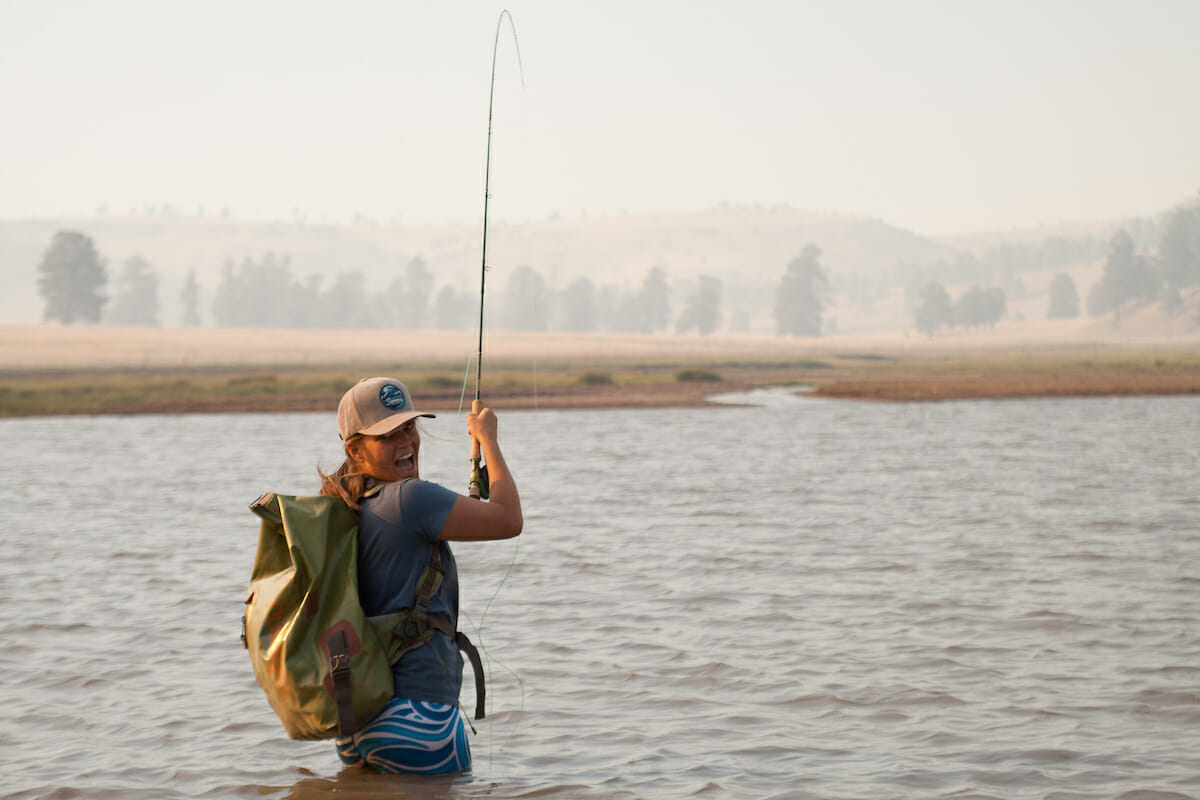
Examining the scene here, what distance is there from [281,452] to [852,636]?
998 inches

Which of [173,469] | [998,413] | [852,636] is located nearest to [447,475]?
[173,469]

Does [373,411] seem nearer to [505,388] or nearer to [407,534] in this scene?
[407,534]

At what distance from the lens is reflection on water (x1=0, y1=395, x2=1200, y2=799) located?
7660mm

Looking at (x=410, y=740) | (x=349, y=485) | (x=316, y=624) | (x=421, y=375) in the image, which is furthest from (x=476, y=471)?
(x=421, y=375)

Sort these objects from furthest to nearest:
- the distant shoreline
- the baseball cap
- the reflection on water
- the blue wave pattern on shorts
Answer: the distant shoreline
the reflection on water
the blue wave pattern on shorts
the baseball cap

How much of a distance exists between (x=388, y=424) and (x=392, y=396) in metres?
0.14

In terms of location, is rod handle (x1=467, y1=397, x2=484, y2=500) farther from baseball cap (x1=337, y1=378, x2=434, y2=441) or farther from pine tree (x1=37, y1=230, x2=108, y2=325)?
pine tree (x1=37, y1=230, x2=108, y2=325)

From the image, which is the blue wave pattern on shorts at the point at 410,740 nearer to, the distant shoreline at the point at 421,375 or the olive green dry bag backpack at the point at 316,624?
the olive green dry bag backpack at the point at 316,624

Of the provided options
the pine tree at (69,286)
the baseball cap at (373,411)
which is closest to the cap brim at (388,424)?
the baseball cap at (373,411)

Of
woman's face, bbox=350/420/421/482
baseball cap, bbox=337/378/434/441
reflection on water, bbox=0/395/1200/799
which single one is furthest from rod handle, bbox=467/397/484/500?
reflection on water, bbox=0/395/1200/799

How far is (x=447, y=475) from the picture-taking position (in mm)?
28719

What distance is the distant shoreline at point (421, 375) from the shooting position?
2223 inches

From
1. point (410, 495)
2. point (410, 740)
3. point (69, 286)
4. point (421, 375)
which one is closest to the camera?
point (410, 495)

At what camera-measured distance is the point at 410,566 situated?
519 centimetres
